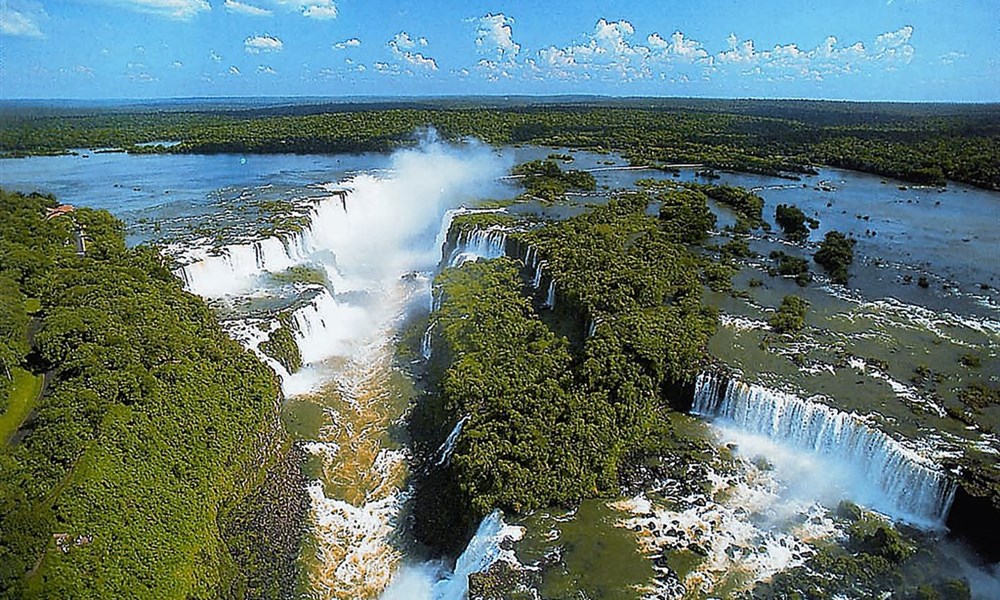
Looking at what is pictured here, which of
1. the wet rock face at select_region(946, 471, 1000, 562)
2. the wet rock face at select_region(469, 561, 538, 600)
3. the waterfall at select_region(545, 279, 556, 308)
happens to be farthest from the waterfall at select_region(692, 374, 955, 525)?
the wet rock face at select_region(469, 561, 538, 600)

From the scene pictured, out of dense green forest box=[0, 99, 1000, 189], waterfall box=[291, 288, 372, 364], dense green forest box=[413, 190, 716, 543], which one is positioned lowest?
waterfall box=[291, 288, 372, 364]

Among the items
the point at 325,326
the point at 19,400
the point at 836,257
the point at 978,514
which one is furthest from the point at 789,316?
the point at 19,400

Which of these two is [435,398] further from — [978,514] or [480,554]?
[978,514]

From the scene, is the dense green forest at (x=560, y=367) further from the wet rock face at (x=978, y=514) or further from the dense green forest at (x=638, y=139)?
the dense green forest at (x=638, y=139)

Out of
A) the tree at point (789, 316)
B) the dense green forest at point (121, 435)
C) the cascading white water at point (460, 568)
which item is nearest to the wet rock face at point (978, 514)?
the tree at point (789, 316)

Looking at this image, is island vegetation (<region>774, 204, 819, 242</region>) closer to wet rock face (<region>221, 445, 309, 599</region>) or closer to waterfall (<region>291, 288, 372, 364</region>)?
waterfall (<region>291, 288, 372, 364</region>)

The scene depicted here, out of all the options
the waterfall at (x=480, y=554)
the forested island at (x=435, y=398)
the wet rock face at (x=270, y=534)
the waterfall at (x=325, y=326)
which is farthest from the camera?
the waterfall at (x=325, y=326)
